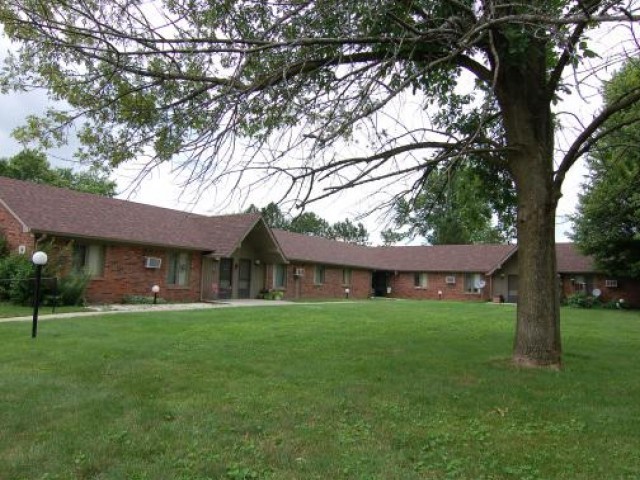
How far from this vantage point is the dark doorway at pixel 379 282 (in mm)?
43438

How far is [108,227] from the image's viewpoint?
70.4 feet

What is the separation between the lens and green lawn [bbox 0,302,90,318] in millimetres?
14977

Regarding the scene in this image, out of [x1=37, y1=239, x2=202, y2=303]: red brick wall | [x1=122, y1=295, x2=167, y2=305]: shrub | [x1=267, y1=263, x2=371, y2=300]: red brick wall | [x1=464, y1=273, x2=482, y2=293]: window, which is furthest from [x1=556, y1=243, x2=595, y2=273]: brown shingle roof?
[x1=122, y1=295, x2=167, y2=305]: shrub

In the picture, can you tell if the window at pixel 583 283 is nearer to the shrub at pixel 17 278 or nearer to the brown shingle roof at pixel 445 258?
the brown shingle roof at pixel 445 258

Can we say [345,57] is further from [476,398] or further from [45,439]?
[45,439]

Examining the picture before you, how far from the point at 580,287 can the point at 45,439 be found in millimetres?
35934

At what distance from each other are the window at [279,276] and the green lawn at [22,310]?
1407 cm

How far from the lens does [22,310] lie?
16.0 metres

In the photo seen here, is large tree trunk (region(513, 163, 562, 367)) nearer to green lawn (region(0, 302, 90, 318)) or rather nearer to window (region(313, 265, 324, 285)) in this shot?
green lawn (region(0, 302, 90, 318))

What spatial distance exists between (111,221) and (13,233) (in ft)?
12.8

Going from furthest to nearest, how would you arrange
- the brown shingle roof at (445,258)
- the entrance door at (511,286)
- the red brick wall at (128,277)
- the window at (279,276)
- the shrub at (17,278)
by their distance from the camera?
the brown shingle roof at (445,258)
the entrance door at (511,286)
the window at (279,276)
the red brick wall at (128,277)
the shrub at (17,278)

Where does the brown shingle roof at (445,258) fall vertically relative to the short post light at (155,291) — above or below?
above

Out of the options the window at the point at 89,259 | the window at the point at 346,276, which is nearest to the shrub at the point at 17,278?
the window at the point at 89,259

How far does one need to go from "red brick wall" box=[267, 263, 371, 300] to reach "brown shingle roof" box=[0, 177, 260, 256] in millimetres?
4534
